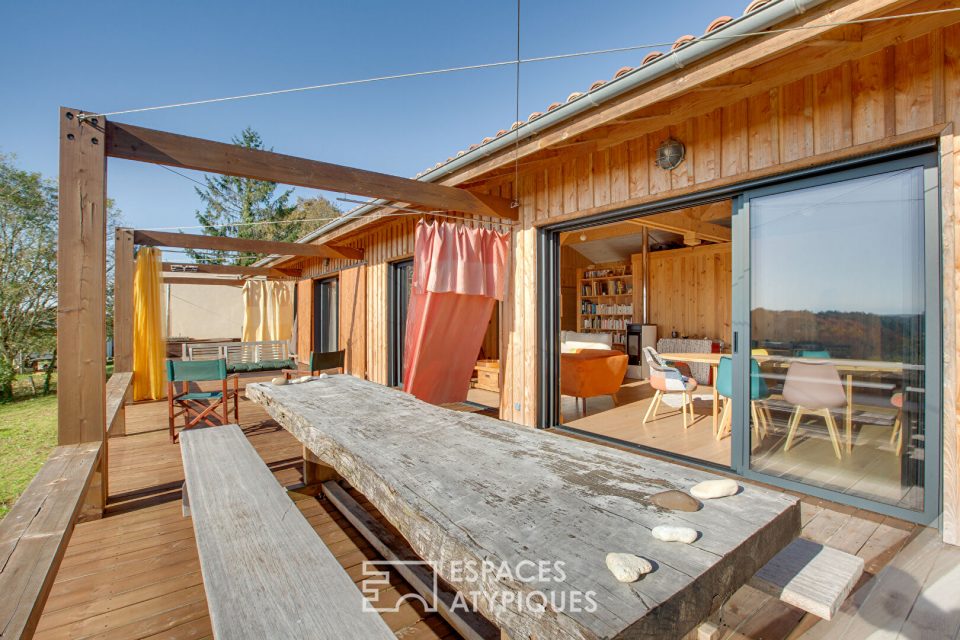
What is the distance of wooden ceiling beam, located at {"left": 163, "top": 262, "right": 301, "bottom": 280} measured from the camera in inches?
330

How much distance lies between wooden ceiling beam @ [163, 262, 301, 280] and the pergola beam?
624 cm

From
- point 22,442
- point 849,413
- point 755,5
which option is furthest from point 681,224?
point 22,442

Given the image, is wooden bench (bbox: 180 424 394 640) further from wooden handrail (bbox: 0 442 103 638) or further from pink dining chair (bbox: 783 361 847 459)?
pink dining chair (bbox: 783 361 847 459)

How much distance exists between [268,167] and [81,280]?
3.99ft

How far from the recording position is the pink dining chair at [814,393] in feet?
8.37

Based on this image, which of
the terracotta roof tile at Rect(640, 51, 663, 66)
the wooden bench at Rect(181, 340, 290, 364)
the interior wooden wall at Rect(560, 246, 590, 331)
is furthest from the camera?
the interior wooden wall at Rect(560, 246, 590, 331)

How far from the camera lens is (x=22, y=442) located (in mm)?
5879

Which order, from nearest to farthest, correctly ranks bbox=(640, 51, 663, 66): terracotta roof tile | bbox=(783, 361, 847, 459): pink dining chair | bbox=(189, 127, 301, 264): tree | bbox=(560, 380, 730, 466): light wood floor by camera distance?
bbox=(640, 51, 663, 66): terracotta roof tile < bbox=(783, 361, 847, 459): pink dining chair < bbox=(560, 380, 730, 466): light wood floor < bbox=(189, 127, 301, 264): tree

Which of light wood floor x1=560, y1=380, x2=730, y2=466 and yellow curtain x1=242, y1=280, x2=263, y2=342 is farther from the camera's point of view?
yellow curtain x1=242, y1=280, x2=263, y2=342

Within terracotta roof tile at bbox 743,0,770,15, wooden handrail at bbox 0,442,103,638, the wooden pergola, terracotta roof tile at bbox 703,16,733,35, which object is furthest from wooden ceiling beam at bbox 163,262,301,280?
terracotta roof tile at bbox 743,0,770,15

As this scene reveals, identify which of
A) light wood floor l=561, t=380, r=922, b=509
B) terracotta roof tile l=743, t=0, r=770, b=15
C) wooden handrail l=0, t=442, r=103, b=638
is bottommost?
light wood floor l=561, t=380, r=922, b=509

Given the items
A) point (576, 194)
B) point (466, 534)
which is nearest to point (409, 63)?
point (576, 194)

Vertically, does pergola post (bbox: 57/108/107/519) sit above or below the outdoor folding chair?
above

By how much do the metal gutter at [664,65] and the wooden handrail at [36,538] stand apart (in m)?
3.17
